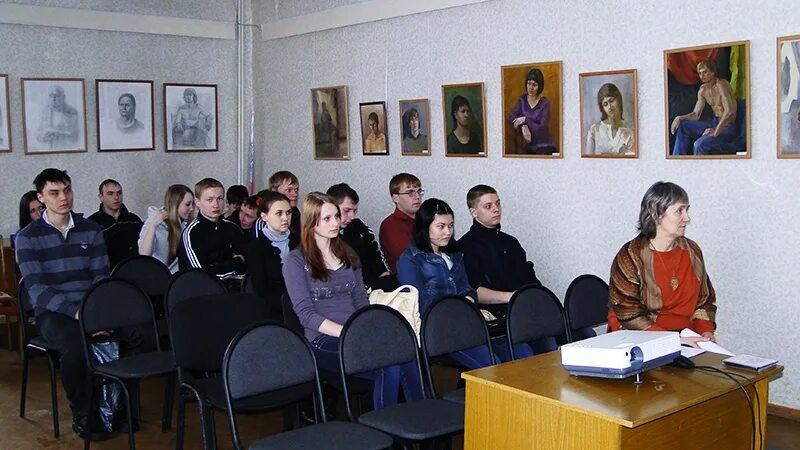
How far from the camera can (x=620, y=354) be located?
10.6 ft

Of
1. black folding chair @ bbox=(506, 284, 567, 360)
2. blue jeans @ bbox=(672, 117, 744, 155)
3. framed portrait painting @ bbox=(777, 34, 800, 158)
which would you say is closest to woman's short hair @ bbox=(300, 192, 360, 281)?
black folding chair @ bbox=(506, 284, 567, 360)

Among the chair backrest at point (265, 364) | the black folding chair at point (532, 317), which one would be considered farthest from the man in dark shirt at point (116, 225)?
the black folding chair at point (532, 317)

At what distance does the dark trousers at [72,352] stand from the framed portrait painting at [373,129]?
11.3 ft

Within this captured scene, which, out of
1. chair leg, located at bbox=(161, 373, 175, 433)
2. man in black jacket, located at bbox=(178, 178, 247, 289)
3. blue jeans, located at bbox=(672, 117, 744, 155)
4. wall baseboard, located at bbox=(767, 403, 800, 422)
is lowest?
wall baseboard, located at bbox=(767, 403, 800, 422)

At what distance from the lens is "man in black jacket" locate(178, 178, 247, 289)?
6.25 m

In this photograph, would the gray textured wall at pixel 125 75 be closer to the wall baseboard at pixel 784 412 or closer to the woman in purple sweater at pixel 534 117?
the woman in purple sweater at pixel 534 117

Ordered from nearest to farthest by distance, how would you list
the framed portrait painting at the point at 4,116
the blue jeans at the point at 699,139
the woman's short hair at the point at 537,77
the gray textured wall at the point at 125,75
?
1. the blue jeans at the point at 699,139
2. the woman's short hair at the point at 537,77
3. the framed portrait painting at the point at 4,116
4. the gray textured wall at the point at 125,75

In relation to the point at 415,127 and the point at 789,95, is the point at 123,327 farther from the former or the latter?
the point at 789,95

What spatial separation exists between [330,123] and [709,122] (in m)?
4.10

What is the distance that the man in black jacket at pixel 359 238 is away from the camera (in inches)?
249

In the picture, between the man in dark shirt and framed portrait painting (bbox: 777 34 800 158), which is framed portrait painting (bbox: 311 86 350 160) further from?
framed portrait painting (bbox: 777 34 800 158)

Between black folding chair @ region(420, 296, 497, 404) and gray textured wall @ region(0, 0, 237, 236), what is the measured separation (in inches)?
208

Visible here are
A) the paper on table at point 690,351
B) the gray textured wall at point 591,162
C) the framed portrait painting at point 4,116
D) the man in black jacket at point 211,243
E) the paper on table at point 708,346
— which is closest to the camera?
the paper on table at point 690,351

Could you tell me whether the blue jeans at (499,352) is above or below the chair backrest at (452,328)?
below
